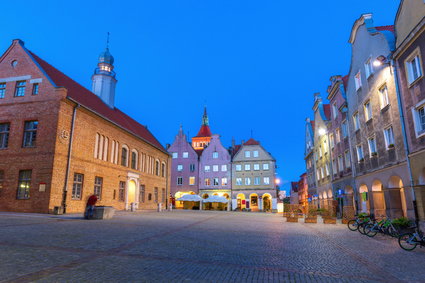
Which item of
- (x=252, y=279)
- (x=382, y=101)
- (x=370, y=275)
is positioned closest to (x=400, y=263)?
(x=370, y=275)

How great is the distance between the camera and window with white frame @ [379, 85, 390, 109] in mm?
17206

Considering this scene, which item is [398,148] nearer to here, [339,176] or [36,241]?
[339,176]

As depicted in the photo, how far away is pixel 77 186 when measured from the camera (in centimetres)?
2300

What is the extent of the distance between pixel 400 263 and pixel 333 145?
78.3 ft

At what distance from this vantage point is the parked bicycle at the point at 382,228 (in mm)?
12497

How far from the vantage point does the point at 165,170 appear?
151ft

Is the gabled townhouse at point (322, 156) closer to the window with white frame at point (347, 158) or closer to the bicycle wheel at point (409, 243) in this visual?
the window with white frame at point (347, 158)

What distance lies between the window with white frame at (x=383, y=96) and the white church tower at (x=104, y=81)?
101 ft

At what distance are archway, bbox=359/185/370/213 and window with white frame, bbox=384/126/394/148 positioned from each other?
511 centimetres

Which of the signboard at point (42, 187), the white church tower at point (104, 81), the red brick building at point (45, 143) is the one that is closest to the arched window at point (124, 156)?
the red brick building at point (45, 143)

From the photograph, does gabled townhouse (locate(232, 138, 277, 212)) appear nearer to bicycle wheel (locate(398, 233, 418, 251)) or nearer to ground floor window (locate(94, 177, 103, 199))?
ground floor window (locate(94, 177, 103, 199))

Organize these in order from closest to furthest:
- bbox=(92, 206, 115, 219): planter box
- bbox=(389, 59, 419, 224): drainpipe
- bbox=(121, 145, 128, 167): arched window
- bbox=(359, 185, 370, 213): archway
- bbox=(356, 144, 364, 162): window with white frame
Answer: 1. bbox=(389, 59, 419, 224): drainpipe
2. bbox=(92, 206, 115, 219): planter box
3. bbox=(359, 185, 370, 213): archway
4. bbox=(356, 144, 364, 162): window with white frame
5. bbox=(121, 145, 128, 167): arched window

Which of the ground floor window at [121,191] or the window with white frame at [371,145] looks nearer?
the window with white frame at [371,145]

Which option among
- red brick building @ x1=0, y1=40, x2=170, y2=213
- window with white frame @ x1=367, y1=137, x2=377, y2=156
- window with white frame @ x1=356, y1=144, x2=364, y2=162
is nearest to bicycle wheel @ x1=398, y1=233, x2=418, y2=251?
window with white frame @ x1=367, y1=137, x2=377, y2=156
